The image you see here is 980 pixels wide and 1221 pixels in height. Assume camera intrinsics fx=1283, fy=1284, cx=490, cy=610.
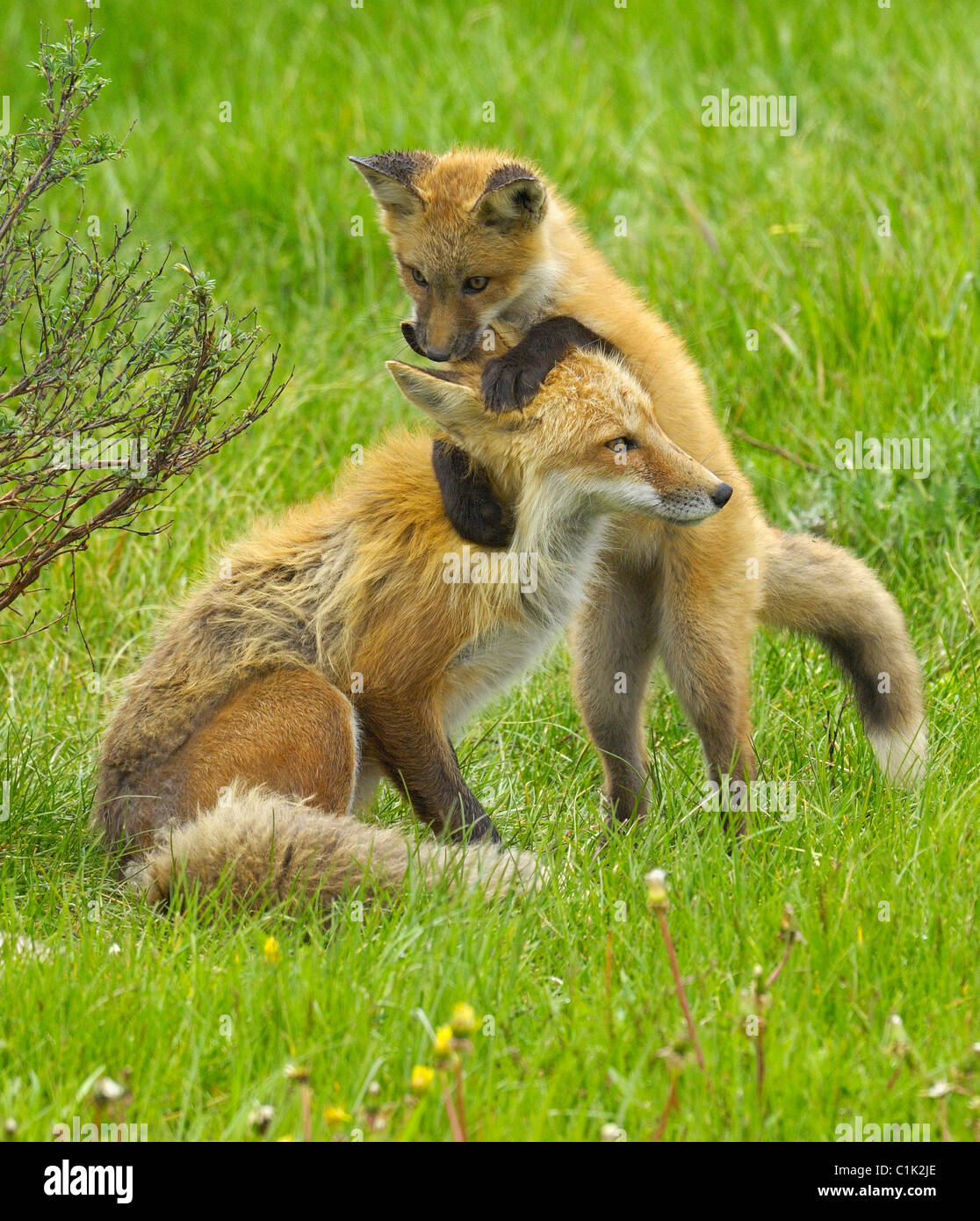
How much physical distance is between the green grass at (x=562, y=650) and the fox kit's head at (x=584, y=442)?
105cm

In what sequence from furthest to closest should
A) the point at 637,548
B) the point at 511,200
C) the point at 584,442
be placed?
the point at 511,200, the point at 637,548, the point at 584,442

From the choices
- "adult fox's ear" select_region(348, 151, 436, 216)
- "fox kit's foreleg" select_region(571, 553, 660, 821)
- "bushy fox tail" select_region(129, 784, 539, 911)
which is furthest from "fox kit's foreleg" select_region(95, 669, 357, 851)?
"adult fox's ear" select_region(348, 151, 436, 216)

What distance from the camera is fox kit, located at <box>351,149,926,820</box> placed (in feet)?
15.3

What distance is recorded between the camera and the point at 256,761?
13.5 ft

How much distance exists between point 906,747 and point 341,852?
212 cm

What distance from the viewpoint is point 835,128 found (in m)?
8.36

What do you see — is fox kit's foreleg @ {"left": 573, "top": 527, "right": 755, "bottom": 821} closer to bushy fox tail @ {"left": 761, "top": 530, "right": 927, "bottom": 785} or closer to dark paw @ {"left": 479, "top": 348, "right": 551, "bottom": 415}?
bushy fox tail @ {"left": 761, "top": 530, "right": 927, "bottom": 785}

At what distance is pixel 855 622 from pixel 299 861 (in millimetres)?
2379

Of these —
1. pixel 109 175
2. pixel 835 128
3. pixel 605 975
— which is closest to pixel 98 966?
pixel 605 975

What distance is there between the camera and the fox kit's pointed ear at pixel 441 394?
13.5 ft

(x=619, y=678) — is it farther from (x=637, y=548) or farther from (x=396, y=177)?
(x=396, y=177)

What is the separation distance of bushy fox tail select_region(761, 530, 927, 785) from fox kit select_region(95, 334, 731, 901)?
0.83 meters

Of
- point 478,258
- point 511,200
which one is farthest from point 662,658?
point 511,200

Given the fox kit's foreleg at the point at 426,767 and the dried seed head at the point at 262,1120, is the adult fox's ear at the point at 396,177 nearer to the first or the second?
the fox kit's foreleg at the point at 426,767
